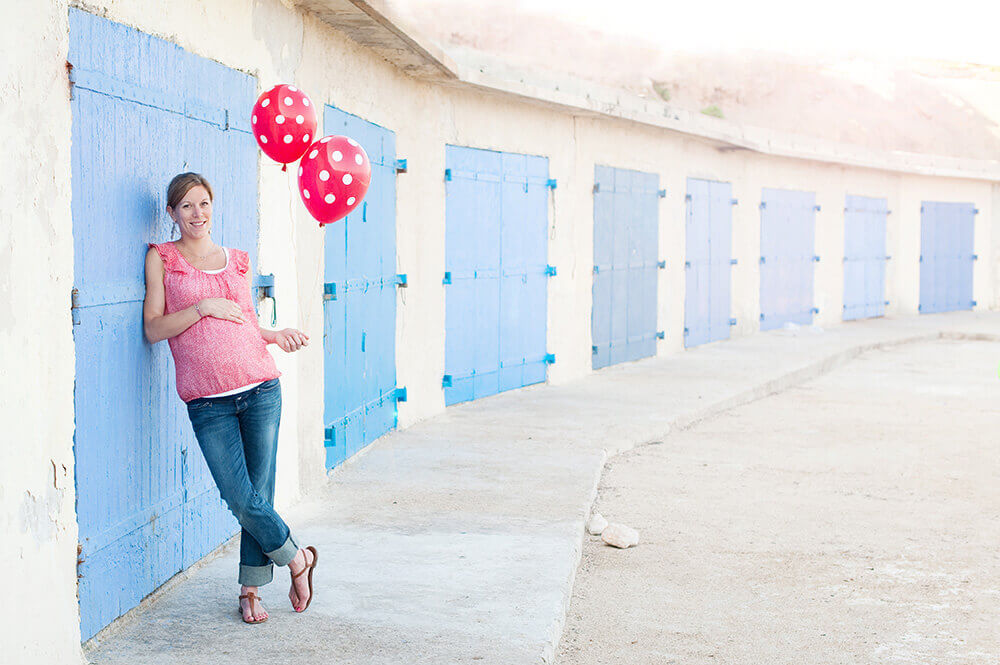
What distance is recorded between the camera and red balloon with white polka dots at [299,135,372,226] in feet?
15.7

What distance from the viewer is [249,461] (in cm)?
404

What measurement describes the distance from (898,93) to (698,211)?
3295cm

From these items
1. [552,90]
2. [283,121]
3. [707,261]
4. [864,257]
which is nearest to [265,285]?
[283,121]

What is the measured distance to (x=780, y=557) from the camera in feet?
18.5

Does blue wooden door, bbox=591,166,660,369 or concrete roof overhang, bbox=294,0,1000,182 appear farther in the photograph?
blue wooden door, bbox=591,166,660,369

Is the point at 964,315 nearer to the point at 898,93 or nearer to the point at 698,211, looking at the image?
the point at 698,211

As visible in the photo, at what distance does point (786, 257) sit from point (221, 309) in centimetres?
1377

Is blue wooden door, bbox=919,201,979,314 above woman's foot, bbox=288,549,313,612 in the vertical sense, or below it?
above

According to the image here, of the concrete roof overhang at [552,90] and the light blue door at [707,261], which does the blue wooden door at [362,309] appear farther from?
the light blue door at [707,261]

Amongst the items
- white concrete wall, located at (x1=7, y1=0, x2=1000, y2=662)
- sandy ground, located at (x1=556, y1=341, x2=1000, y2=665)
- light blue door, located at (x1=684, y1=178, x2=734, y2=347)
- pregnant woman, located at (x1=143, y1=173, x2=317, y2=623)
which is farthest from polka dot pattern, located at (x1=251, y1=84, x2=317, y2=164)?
light blue door, located at (x1=684, y1=178, x2=734, y2=347)

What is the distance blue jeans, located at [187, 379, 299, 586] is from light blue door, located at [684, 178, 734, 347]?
33.3 ft

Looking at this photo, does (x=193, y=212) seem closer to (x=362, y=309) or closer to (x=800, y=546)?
(x=362, y=309)

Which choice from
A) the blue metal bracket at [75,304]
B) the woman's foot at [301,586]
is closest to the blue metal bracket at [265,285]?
the woman's foot at [301,586]

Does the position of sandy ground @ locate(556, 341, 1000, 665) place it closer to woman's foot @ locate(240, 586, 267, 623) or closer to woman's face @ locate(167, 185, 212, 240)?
woman's foot @ locate(240, 586, 267, 623)
